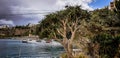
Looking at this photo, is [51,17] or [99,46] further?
[51,17]

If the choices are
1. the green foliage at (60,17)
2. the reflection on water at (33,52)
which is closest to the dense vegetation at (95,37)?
the reflection on water at (33,52)

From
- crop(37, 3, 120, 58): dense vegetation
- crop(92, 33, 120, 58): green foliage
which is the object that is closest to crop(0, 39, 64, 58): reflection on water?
crop(37, 3, 120, 58): dense vegetation

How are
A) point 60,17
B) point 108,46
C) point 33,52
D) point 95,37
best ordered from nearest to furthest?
point 108,46, point 95,37, point 33,52, point 60,17

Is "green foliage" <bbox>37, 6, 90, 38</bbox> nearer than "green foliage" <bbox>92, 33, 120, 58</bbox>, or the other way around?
"green foliage" <bbox>92, 33, 120, 58</bbox>

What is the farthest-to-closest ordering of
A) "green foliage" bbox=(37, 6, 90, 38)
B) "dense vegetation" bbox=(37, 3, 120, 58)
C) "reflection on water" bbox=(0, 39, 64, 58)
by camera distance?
"green foliage" bbox=(37, 6, 90, 38) → "reflection on water" bbox=(0, 39, 64, 58) → "dense vegetation" bbox=(37, 3, 120, 58)

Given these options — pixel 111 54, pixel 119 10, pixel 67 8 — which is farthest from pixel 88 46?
pixel 67 8

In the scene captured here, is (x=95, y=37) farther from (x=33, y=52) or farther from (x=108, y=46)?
(x=33, y=52)

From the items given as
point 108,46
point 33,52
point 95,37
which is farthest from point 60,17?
A: point 108,46

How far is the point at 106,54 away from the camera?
31.6m

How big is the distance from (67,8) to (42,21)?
10547 mm

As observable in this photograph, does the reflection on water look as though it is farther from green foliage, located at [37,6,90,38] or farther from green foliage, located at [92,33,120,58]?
green foliage, located at [92,33,120,58]

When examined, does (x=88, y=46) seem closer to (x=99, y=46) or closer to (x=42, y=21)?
(x=99, y=46)

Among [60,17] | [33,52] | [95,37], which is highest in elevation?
[95,37]

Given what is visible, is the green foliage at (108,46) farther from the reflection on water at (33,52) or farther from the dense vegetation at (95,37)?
the reflection on water at (33,52)
